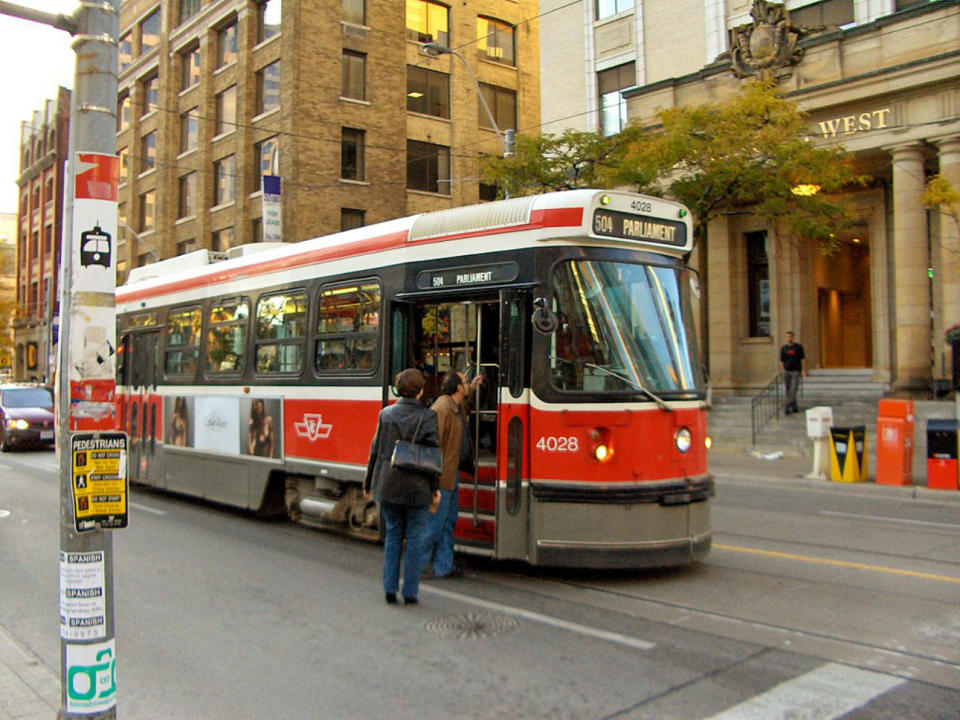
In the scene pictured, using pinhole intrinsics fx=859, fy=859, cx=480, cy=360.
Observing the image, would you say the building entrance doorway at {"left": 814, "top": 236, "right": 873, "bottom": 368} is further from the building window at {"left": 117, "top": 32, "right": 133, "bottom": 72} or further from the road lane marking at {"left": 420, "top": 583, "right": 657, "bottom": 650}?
the building window at {"left": 117, "top": 32, "right": 133, "bottom": 72}

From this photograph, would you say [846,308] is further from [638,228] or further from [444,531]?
[444,531]

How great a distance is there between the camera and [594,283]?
7156mm

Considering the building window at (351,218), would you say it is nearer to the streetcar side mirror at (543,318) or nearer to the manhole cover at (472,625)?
the streetcar side mirror at (543,318)

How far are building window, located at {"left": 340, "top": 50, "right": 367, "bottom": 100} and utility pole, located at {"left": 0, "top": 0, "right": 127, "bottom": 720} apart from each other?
32.7 metres

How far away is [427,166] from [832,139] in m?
20.2

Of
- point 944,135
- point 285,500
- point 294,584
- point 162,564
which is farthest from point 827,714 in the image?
point 944,135

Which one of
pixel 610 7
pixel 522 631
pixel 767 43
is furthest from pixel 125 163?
pixel 522 631

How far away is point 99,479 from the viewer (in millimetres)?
3830

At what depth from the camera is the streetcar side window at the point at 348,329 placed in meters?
8.59

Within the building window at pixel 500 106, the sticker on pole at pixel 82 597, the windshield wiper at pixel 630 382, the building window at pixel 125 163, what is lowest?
the sticker on pole at pixel 82 597

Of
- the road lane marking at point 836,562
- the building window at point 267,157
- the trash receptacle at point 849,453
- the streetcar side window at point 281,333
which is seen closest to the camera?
the road lane marking at point 836,562

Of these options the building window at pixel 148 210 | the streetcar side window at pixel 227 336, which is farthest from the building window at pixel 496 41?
the streetcar side window at pixel 227 336

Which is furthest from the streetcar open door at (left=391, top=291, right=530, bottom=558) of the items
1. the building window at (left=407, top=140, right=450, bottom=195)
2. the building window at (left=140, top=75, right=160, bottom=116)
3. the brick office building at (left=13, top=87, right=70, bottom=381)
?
the brick office building at (left=13, top=87, right=70, bottom=381)

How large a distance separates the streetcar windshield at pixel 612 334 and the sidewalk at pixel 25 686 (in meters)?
4.11
